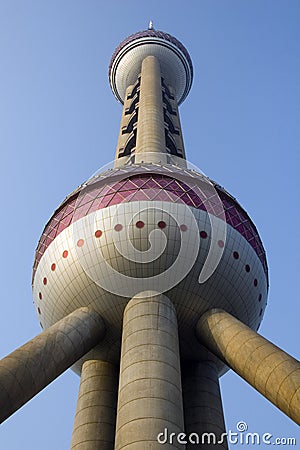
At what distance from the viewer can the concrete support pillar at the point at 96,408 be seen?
21.7 m

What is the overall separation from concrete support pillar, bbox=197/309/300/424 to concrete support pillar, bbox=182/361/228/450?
115 inches

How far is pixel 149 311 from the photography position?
69.2ft

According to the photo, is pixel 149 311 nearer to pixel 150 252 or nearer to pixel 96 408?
pixel 150 252

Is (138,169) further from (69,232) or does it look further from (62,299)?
(62,299)

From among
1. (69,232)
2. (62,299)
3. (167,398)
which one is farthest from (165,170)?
(167,398)

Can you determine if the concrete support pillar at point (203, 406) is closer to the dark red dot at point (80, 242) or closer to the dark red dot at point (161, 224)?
the dark red dot at point (161, 224)

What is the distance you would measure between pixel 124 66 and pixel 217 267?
3726 cm

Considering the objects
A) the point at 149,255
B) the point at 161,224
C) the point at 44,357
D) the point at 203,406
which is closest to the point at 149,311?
the point at 149,255

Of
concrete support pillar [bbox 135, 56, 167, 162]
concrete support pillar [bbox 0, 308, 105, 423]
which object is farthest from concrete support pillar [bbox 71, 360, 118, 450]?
concrete support pillar [bbox 135, 56, 167, 162]

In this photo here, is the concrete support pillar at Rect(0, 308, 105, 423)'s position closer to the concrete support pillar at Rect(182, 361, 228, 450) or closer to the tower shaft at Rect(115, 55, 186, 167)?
the concrete support pillar at Rect(182, 361, 228, 450)

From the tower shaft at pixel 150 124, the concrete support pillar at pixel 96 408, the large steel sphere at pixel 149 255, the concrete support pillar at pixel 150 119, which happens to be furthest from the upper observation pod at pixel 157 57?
the concrete support pillar at pixel 96 408

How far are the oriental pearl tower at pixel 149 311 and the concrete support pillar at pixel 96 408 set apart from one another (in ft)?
0.19

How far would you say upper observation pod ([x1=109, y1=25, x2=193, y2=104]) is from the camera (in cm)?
5297

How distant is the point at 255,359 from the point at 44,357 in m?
7.91
